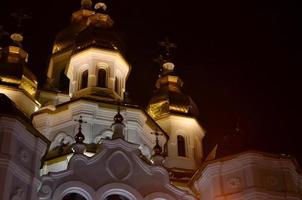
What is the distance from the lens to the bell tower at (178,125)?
1258 inches

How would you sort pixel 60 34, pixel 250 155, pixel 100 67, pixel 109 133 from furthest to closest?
pixel 60 34, pixel 100 67, pixel 109 133, pixel 250 155

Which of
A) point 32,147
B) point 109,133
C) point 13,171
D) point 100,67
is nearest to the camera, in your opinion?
point 13,171

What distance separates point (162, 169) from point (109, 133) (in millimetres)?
6270

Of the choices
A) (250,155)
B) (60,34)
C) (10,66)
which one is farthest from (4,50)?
(250,155)

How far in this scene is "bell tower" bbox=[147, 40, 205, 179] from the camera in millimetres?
31953

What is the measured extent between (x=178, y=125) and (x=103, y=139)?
1131 cm

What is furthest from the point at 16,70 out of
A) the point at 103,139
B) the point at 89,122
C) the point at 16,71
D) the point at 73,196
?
the point at 73,196

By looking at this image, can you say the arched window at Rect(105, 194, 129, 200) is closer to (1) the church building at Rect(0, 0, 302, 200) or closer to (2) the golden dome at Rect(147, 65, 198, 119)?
(1) the church building at Rect(0, 0, 302, 200)

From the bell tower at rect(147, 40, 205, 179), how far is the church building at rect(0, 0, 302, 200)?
0.17ft

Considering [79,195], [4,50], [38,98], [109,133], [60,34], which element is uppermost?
[60,34]

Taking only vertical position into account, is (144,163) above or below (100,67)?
below

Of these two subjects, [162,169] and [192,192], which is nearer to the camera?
[162,169]

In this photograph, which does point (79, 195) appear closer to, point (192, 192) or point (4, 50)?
point (192, 192)

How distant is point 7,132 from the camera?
20469 mm
